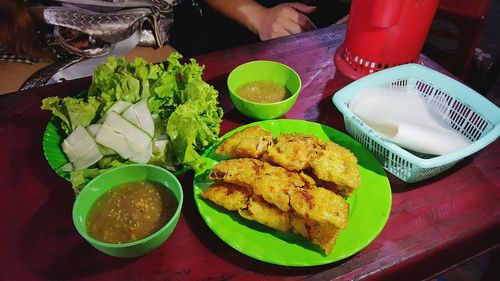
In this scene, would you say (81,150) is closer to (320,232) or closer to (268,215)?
(268,215)

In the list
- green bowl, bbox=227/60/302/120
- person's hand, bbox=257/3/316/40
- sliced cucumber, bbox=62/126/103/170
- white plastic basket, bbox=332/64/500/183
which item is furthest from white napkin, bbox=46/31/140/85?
white plastic basket, bbox=332/64/500/183

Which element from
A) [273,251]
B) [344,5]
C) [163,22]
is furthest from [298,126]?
[344,5]

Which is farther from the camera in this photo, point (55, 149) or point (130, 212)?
point (55, 149)

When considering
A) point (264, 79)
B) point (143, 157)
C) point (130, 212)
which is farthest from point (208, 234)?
point (264, 79)

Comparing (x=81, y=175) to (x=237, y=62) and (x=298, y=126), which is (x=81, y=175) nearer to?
(x=298, y=126)

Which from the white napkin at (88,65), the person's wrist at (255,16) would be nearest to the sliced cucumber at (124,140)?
the white napkin at (88,65)

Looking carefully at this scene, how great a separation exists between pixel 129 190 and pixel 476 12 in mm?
3089

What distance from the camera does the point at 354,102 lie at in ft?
5.48

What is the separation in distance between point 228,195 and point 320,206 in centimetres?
34

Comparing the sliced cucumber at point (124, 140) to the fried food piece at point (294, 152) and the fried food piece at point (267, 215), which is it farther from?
the fried food piece at point (294, 152)

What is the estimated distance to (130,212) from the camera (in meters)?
1.26

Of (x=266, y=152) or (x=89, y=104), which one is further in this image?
(x=89, y=104)

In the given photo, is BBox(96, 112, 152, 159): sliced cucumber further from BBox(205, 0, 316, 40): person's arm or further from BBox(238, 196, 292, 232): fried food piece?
BBox(205, 0, 316, 40): person's arm

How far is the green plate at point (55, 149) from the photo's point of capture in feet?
4.78
